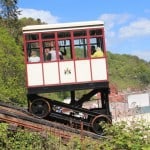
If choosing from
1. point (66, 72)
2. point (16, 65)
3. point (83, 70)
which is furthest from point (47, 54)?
point (16, 65)

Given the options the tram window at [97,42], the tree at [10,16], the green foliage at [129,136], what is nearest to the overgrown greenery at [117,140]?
the green foliage at [129,136]

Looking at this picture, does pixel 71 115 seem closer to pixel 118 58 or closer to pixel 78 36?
pixel 78 36

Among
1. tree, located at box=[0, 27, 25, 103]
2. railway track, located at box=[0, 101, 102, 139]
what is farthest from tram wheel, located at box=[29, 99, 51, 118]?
tree, located at box=[0, 27, 25, 103]

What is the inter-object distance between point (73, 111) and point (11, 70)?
2872cm

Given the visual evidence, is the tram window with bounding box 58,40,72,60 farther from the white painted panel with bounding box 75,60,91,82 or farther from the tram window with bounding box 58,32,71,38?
the white painted panel with bounding box 75,60,91,82

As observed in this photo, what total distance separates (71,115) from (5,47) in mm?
30811

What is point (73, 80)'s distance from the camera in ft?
51.1

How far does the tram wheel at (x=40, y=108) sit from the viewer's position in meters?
15.2

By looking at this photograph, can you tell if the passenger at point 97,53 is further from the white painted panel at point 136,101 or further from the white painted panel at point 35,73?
the white painted panel at point 136,101

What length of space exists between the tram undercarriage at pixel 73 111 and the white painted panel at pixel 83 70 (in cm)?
67

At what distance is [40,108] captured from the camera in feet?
50.3

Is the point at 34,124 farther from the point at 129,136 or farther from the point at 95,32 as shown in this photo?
the point at 129,136

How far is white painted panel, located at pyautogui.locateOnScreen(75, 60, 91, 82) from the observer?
15.6 metres

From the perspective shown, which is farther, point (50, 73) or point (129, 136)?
point (50, 73)
